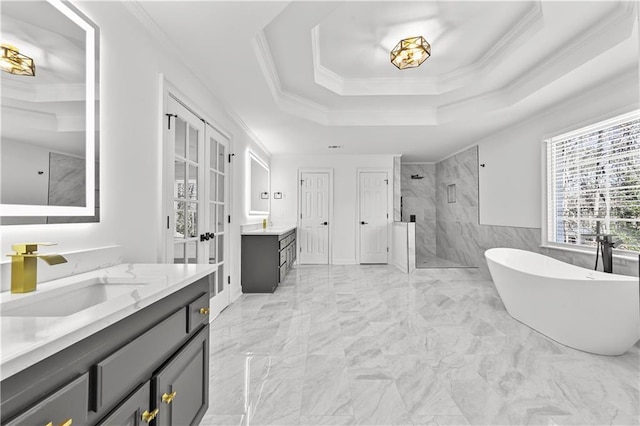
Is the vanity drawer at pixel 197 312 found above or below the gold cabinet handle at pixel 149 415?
above

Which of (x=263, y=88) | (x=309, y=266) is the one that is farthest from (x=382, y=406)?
(x=309, y=266)

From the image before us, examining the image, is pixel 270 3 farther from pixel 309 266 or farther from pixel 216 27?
pixel 309 266

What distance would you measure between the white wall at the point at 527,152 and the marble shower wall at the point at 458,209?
34cm

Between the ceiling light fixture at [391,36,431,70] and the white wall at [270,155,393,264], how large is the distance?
353cm

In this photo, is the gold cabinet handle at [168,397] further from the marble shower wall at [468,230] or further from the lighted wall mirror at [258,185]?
the marble shower wall at [468,230]

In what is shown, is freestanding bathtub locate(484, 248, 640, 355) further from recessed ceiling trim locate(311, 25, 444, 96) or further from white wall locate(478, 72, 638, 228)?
recessed ceiling trim locate(311, 25, 444, 96)

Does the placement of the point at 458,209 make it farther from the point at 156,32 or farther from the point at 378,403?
the point at 156,32

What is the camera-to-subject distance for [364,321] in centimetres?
309

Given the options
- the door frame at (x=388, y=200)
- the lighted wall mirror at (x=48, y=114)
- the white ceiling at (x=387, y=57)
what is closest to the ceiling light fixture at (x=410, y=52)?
the white ceiling at (x=387, y=57)

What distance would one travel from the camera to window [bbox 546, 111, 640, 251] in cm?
283

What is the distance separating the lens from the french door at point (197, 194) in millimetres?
2281

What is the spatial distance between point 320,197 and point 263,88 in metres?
3.60

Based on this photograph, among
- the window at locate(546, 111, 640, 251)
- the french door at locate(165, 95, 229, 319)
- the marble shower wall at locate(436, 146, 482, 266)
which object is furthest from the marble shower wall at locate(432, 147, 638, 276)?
the french door at locate(165, 95, 229, 319)

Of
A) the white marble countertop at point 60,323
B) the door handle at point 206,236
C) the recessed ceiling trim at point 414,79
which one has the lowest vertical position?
the white marble countertop at point 60,323
